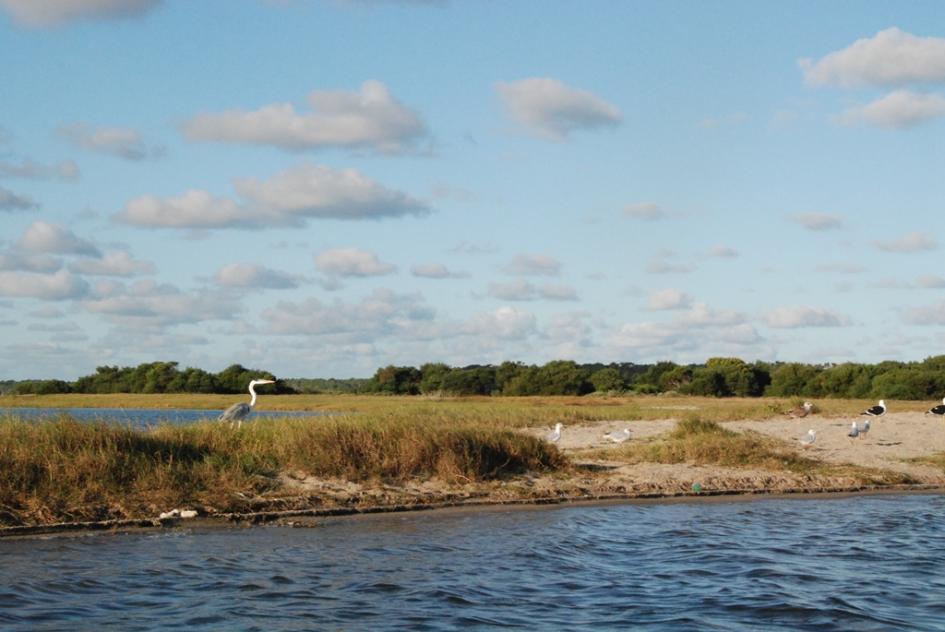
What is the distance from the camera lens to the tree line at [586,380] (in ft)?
221

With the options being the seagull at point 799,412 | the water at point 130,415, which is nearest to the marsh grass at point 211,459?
the water at point 130,415

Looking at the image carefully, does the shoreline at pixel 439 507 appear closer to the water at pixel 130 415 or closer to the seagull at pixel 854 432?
the water at pixel 130 415

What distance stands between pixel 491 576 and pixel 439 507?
4.84 metres

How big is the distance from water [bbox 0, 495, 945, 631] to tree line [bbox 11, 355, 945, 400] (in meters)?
50.6

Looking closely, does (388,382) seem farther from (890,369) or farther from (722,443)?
(722,443)

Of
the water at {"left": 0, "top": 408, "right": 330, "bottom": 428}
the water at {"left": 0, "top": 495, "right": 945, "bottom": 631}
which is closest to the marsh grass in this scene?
the water at {"left": 0, "top": 408, "right": 330, "bottom": 428}

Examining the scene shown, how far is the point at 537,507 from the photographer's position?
18.5m

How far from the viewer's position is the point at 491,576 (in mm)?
13266

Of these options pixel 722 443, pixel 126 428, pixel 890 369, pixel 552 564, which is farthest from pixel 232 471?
pixel 890 369

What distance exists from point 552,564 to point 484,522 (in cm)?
287

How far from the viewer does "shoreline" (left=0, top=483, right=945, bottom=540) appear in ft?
48.6

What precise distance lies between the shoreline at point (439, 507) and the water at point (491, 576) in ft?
1.21

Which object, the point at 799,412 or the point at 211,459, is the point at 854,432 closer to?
the point at 799,412

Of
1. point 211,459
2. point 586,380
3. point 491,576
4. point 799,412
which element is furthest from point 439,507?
point 586,380
